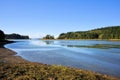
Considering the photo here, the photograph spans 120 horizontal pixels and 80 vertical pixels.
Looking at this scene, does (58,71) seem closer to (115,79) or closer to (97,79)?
(97,79)

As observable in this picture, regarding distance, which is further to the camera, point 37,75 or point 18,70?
point 18,70

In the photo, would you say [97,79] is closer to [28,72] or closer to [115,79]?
[115,79]

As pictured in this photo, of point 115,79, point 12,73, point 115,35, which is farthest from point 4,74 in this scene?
point 115,35

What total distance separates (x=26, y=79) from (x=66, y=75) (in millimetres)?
3013

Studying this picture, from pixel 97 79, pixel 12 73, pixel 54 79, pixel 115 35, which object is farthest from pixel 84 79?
pixel 115 35

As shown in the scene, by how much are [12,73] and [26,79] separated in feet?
6.39

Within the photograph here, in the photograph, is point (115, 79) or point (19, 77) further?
point (115, 79)

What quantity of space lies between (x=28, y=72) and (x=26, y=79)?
1.79 m

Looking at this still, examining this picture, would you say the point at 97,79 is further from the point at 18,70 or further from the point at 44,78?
the point at 18,70

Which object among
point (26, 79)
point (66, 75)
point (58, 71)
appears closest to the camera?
point (26, 79)

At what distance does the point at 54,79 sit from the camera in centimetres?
1406

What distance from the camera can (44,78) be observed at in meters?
14.2

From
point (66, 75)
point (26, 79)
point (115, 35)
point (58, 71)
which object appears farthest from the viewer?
point (115, 35)

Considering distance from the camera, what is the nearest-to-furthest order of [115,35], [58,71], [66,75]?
[66,75] → [58,71] → [115,35]
